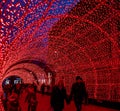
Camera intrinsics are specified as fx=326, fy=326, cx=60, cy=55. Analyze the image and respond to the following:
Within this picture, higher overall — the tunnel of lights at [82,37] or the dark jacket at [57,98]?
the tunnel of lights at [82,37]

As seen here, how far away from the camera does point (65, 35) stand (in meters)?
19.6

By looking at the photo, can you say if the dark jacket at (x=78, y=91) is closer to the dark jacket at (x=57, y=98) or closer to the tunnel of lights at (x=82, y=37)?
the tunnel of lights at (x=82, y=37)

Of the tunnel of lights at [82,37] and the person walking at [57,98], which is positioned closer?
the person walking at [57,98]

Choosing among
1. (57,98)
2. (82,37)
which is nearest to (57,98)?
(57,98)

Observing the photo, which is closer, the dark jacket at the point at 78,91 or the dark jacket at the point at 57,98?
the dark jacket at the point at 57,98

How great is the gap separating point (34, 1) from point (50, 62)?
864 inches

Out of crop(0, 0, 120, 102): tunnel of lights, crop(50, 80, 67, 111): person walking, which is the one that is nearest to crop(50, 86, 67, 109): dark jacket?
crop(50, 80, 67, 111): person walking

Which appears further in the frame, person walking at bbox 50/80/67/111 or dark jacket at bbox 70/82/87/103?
dark jacket at bbox 70/82/87/103

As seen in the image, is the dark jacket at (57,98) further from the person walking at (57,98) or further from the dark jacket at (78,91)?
the dark jacket at (78,91)

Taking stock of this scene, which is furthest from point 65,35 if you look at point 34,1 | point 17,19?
point 34,1

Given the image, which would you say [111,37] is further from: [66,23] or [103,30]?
[66,23]

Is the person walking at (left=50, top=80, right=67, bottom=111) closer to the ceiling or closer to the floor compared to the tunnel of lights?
closer to the floor

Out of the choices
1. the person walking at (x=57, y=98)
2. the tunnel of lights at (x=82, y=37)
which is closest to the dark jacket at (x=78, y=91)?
the tunnel of lights at (x=82, y=37)

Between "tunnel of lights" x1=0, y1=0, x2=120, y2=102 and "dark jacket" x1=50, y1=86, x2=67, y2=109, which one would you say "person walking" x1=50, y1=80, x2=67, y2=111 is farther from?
"tunnel of lights" x1=0, y1=0, x2=120, y2=102
